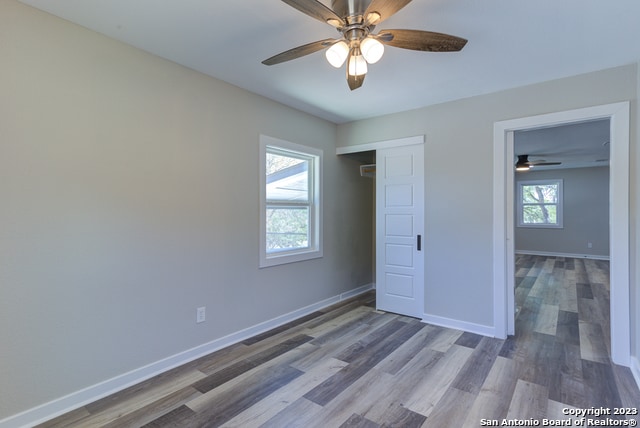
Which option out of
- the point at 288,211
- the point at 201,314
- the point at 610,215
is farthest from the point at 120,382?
the point at 610,215

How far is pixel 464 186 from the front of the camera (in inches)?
133

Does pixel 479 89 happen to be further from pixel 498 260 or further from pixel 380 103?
pixel 498 260

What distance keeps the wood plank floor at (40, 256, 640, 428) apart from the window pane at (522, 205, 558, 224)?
5947 millimetres

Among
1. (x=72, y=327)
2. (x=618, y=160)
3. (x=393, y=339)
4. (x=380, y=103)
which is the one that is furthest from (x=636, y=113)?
(x=72, y=327)

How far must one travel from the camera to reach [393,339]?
3.15 metres

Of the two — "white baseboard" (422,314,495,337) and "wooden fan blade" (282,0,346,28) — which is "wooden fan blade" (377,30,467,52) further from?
"white baseboard" (422,314,495,337)

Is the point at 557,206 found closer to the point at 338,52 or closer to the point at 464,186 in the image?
the point at 464,186

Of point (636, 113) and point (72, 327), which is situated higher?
point (636, 113)

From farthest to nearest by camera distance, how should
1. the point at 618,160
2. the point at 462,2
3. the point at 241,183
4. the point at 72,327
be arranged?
the point at 241,183 < the point at 618,160 < the point at 72,327 < the point at 462,2

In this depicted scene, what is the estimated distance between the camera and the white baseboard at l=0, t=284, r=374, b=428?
188 cm

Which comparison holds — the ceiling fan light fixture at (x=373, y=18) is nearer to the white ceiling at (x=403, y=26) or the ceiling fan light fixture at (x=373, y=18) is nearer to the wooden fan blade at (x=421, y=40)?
the wooden fan blade at (x=421, y=40)

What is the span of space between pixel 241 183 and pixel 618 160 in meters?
3.34

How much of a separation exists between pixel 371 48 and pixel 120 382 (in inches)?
111

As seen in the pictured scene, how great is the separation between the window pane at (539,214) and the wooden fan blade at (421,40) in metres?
8.91
